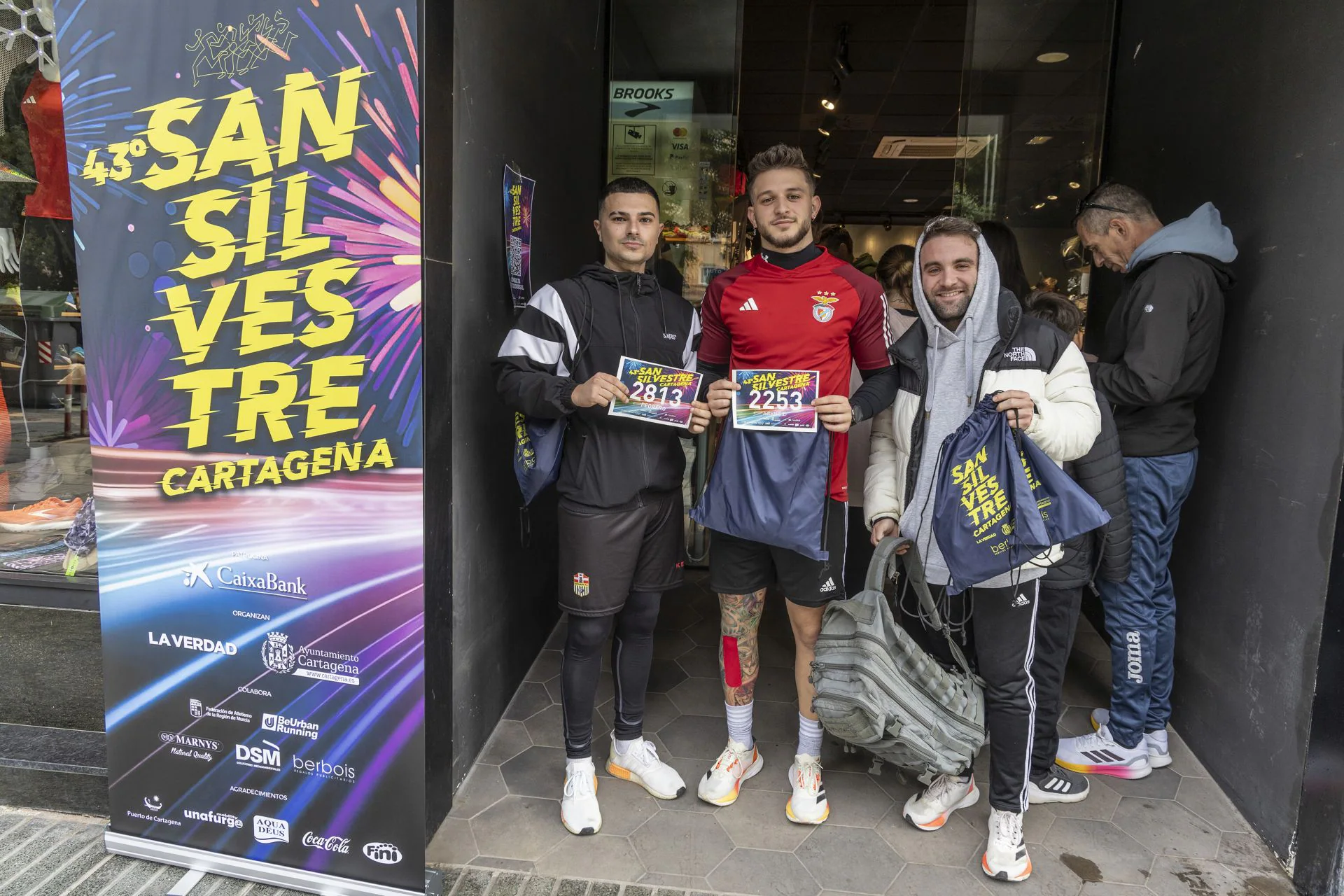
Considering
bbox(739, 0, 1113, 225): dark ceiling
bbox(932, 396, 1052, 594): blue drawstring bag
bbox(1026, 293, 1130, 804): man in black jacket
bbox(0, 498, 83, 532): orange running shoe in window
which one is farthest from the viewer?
bbox(739, 0, 1113, 225): dark ceiling

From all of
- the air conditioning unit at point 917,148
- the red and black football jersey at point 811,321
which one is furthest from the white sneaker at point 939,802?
the air conditioning unit at point 917,148

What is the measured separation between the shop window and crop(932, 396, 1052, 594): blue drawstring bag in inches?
113

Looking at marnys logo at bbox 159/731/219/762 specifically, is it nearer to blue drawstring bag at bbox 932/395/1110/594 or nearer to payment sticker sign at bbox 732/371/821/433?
payment sticker sign at bbox 732/371/821/433

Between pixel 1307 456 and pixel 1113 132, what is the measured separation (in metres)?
2.39

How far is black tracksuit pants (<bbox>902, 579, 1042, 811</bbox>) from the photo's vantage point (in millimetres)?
2268

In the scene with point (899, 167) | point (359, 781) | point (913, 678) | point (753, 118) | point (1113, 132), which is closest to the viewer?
point (359, 781)

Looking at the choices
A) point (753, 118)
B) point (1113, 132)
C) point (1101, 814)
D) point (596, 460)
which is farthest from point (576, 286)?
point (753, 118)

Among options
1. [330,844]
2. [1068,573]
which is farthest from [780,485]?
[330,844]

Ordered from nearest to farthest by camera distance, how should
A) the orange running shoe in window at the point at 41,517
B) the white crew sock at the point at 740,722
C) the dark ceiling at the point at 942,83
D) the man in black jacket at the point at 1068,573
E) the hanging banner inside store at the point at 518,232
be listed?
the man in black jacket at the point at 1068,573 < the white crew sock at the point at 740,722 < the hanging banner inside store at the point at 518,232 < the orange running shoe in window at the point at 41,517 < the dark ceiling at the point at 942,83

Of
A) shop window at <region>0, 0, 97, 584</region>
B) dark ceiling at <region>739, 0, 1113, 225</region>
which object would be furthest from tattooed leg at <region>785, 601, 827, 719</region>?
dark ceiling at <region>739, 0, 1113, 225</region>

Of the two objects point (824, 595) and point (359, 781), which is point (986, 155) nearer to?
point (824, 595)

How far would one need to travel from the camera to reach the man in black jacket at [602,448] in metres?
2.47

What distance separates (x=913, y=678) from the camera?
242 centimetres

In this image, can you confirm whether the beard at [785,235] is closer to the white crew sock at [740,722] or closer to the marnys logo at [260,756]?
the white crew sock at [740,722]
